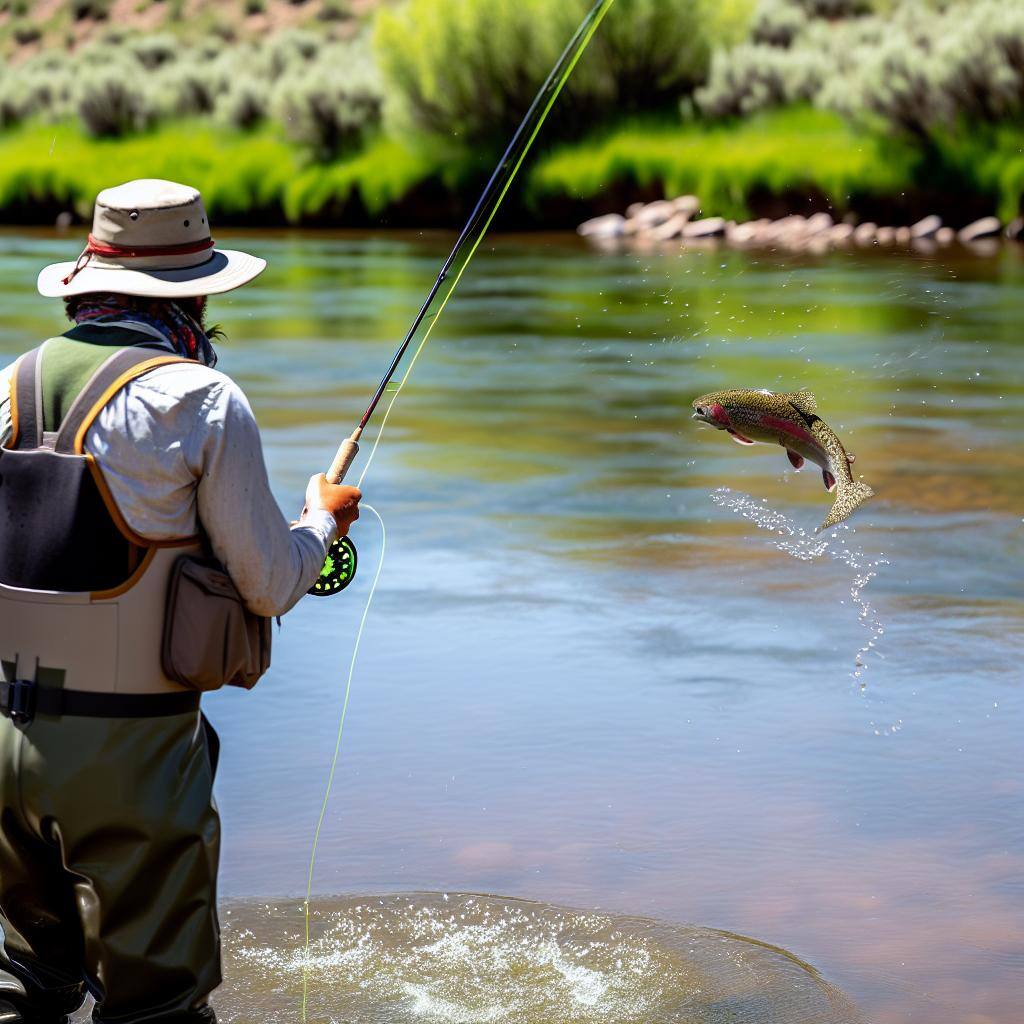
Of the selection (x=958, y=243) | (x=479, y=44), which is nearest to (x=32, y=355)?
(x=958, y=243)

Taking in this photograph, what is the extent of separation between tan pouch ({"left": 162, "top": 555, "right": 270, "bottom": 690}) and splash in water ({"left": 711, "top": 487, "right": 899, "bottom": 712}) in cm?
331

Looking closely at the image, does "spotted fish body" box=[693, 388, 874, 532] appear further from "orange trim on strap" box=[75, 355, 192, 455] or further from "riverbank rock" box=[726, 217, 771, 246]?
"riverbank rock" box=[726, 217, 771, 246]

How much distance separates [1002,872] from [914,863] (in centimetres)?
20

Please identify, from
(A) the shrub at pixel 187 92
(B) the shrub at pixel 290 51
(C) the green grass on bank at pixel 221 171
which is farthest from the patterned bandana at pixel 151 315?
(A) the shrub at pixel 187 92

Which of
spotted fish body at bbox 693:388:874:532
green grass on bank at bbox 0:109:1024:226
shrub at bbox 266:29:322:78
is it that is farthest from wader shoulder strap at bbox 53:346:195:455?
shrub at bbox 266:29:322:78

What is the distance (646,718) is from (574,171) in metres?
28.1

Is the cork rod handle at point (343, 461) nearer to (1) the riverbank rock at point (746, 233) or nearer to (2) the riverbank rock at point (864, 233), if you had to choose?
(2) the riverbank rock at point (864, 233)

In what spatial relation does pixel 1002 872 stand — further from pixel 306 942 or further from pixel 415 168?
pixel 415 168

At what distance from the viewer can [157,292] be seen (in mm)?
3246

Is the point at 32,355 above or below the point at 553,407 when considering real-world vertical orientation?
above

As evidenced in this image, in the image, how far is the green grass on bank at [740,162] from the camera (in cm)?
3012

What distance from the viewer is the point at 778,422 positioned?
5730mm

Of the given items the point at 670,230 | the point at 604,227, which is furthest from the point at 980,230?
the point at 604,227

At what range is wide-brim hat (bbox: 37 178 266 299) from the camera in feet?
10.7
